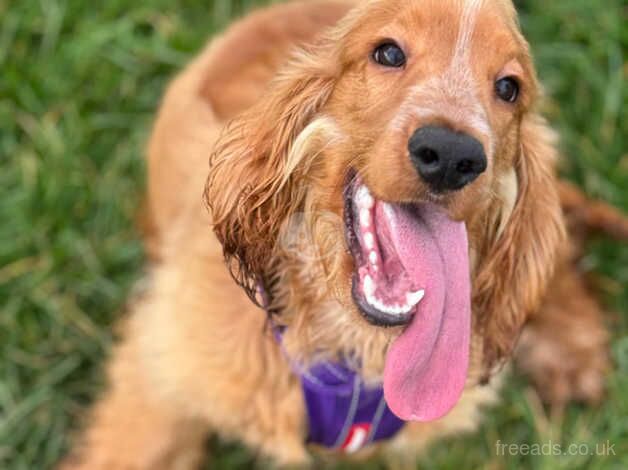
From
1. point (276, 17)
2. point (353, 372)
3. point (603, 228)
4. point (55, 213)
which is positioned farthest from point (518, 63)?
point (55, 213)

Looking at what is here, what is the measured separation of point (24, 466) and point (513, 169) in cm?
219

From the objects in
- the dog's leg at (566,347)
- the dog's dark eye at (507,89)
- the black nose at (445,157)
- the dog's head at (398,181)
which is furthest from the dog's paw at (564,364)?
the black nose at (445,157)

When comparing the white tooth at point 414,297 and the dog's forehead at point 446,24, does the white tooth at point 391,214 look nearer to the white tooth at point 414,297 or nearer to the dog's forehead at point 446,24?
the white tooth at point 414,297

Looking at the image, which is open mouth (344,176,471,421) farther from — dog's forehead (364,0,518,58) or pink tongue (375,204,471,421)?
dog's forehead (364,0,518,58)

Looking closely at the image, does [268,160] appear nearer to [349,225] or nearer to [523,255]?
[349,225]

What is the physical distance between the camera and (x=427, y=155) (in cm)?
216

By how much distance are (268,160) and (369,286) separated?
45 cm

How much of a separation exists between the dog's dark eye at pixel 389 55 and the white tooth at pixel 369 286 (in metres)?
0.55

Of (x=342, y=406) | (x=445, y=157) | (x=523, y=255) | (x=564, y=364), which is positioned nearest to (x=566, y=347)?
(x=564, y=364)

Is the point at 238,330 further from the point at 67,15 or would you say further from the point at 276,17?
the point at 67,15

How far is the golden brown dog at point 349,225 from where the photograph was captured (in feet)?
7.75

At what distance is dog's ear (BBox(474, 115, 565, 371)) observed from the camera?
108 inches

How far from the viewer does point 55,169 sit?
404 cm

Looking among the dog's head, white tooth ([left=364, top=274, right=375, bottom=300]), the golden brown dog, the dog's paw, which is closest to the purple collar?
the golden brown dog
